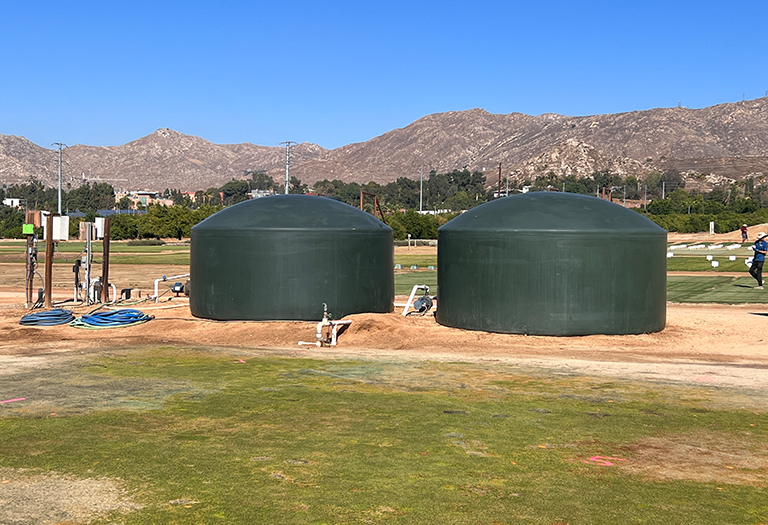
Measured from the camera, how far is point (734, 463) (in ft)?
31.5

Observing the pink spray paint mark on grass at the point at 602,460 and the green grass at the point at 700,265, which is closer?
the pink spray paint mark on grass at the point at 602,460

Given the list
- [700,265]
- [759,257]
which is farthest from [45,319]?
[700,265]

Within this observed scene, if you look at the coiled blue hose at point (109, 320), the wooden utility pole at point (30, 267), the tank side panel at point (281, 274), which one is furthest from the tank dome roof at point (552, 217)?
the wooden utility pole at point (30, 267)

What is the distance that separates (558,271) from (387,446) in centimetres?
1162

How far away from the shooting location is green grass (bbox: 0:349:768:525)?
26.0ft

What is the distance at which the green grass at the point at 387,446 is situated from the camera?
7.93m

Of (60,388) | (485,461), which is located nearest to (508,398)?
(485,461)

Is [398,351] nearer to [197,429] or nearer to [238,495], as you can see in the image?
[197,429]

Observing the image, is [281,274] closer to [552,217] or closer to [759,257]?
[552,217]

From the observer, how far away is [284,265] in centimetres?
2264

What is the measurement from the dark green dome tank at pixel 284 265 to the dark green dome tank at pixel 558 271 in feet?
9.35

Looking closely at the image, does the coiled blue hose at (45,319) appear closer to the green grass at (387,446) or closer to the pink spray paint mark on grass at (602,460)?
the green grass at (387,446)

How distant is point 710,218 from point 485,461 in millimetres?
138158

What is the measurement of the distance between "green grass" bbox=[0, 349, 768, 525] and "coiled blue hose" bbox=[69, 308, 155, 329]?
771 cm
